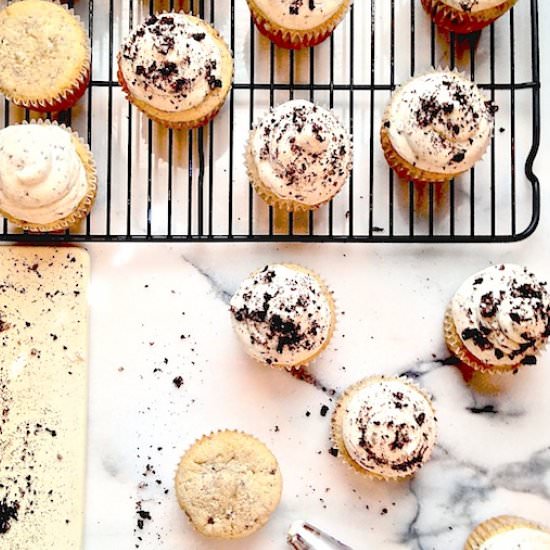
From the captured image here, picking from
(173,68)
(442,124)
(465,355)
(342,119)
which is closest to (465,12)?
(442,124)

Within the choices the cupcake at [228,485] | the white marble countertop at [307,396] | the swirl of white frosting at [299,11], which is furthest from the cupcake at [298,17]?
the cupcake at [228,485]

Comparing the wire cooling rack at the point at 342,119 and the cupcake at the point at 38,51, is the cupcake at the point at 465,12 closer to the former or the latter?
the wire cooling rack at the point at 342,119

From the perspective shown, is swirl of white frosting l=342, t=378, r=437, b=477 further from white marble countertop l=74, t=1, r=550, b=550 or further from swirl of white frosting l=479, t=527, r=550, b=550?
swirl of white frosting l=479, t=527, r=550, b=550

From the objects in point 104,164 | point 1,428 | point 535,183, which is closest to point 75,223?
point 104,164

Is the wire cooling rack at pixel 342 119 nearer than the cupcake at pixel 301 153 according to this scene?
No

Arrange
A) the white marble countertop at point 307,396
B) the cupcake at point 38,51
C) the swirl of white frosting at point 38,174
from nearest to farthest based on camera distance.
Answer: the swirl of white frosting at point 38,174
the cupcake at point 38,51
the white marble countertop at point 307,396

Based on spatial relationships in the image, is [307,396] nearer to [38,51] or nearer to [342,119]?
[342,119]

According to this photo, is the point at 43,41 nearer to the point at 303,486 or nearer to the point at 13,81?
the point at 13,81
